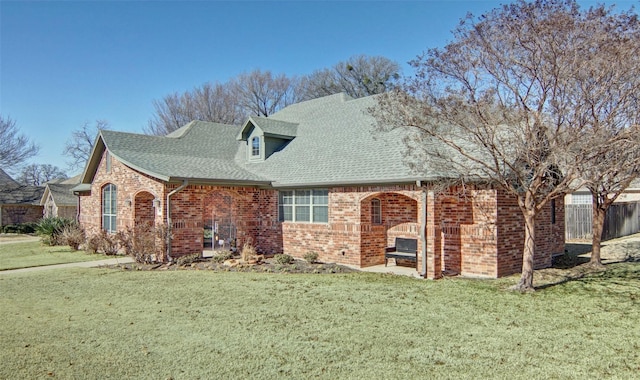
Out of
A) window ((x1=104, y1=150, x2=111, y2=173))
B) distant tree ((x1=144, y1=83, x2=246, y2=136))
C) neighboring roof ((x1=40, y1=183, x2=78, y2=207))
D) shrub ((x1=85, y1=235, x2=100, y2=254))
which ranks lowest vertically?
shrub ((x1=85, y1=235, x2=100, y2=254))

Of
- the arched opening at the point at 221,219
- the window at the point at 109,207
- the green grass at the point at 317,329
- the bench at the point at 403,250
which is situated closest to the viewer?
the green grass at the point at 317,329

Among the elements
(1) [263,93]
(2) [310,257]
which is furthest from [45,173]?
(2) [310,257]

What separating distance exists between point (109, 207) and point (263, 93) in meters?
25.1

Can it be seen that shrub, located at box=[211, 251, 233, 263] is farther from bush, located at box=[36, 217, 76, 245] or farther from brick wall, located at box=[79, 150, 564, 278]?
bush, located at box=[36, 217, 76, 245]

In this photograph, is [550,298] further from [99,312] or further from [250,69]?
[250,69]

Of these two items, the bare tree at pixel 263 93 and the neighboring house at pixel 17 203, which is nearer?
the neighboring house at pixel 17 203

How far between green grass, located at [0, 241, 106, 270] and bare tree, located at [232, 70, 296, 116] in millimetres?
24136

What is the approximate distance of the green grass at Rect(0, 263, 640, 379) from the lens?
5348 mm

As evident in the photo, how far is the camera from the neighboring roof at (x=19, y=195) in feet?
114

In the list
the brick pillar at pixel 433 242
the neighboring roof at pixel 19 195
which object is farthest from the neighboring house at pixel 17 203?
the brick pillar at pixel 433 242

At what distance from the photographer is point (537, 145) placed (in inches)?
367

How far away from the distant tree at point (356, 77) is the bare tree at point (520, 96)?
83.8ft

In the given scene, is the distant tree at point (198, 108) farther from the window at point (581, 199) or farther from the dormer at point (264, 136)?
the window at point (581, 199)

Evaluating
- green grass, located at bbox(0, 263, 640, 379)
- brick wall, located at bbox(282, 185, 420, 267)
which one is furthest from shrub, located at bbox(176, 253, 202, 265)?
brick wall, located at bbox(282, 185, 420, 267)
